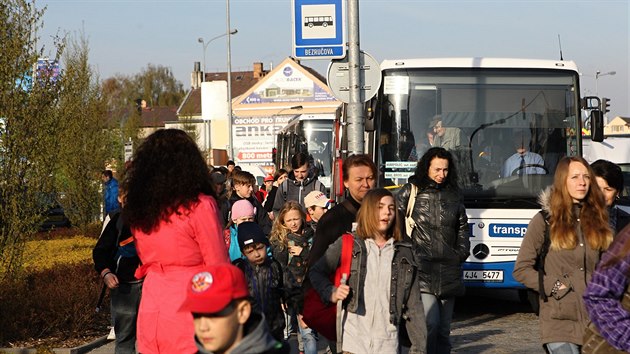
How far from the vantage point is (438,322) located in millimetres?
8570

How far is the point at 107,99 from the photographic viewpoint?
1197 inches

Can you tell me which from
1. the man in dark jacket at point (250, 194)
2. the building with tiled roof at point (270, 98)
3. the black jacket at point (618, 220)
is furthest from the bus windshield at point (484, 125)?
the building with tiled roof at point (270, 98)

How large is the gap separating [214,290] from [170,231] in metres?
1.58

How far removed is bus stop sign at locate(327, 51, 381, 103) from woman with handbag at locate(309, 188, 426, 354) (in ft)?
20.3

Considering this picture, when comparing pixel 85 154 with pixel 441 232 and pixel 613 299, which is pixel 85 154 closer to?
pixel 441 232

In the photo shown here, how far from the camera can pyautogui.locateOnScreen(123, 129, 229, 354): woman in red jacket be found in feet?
18.2

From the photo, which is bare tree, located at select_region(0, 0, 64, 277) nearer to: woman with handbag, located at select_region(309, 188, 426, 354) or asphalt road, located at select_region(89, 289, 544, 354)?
asphalt road, located at select_region(89, 289, 544, 354)

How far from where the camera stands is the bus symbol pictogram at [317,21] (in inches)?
498

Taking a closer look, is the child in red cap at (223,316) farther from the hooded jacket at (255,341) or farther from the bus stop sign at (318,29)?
the bus stop sign at (318,29)

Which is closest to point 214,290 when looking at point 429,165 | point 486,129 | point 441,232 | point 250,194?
point 441,232

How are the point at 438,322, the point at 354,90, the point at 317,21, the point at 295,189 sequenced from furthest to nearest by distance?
the point at 295,189
the point at 317,21
the point at 354,90
the point at 438,322

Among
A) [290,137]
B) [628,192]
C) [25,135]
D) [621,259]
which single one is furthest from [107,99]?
[621,259]

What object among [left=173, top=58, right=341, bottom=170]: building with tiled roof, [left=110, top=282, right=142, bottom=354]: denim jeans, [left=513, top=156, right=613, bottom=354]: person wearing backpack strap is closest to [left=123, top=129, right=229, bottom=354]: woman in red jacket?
[left=513, top=156, right=613, bottom=354]: person wearing backpack strap

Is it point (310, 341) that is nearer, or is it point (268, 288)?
point (268, 288)
